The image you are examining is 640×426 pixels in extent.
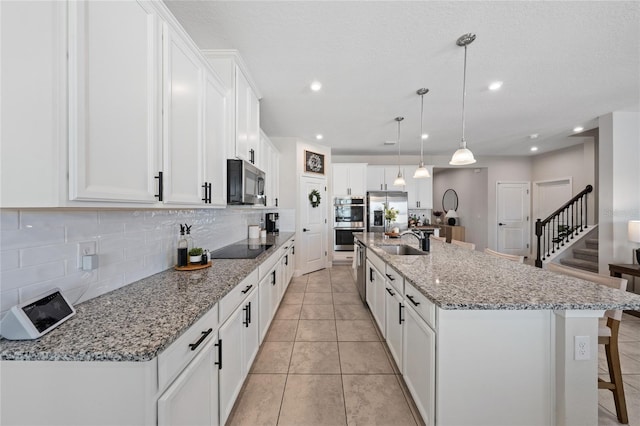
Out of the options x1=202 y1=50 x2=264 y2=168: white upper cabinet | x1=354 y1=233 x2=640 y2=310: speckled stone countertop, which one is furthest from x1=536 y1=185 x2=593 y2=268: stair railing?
x1=202 y1=50 x2=264 y2=168: white upper cabinet

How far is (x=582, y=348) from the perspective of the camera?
114 centimetres

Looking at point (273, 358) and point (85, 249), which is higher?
point (85, 249)

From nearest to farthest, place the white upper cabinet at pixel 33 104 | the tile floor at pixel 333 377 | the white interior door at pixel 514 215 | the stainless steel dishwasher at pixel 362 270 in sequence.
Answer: the white upper cabinet at pixel 33 104
the tile floor at pixel 333 377
the stainless steel dishwasher at pixel 362 270
the white interior door at pixel 514 215

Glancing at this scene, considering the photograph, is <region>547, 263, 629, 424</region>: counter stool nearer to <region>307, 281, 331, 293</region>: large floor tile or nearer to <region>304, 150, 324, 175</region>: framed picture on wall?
<region>307, 281, 331, 293</region>: large floor tile

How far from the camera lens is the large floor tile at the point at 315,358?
196cm

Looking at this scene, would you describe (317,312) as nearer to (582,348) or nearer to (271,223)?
(271,223)

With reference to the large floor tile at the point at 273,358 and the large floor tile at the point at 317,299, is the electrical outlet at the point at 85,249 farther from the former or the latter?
the large floor tile at the point at 317,299

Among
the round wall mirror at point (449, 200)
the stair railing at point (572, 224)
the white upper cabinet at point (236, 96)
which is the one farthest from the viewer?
the round wall mirror at point (449, 200)

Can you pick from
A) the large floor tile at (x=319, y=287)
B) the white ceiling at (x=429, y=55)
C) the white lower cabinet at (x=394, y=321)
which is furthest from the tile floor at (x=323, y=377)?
the white ceiling at (x=429, y=55)

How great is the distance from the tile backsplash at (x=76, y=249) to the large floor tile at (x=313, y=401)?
1.27 metres

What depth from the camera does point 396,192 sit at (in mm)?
5648

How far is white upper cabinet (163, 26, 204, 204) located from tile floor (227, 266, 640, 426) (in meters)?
1.45

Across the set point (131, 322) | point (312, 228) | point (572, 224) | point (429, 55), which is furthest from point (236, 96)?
point (572, 224)

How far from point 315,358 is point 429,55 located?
2.89m
